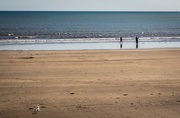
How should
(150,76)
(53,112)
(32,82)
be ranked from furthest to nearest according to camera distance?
(150,76), (32,82), (53,112)

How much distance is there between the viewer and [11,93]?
977 centimetres

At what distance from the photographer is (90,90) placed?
10141 millimetres

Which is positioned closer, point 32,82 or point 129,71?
point 32,82

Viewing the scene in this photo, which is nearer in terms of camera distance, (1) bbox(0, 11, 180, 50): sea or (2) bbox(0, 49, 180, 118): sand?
(2) bbox(0, 49, 180, 118): sand

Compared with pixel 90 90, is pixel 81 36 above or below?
below

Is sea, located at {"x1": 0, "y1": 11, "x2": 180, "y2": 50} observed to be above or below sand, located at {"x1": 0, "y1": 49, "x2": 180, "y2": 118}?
below

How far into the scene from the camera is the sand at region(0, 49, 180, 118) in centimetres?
796

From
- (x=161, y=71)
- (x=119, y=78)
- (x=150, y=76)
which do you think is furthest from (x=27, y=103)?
(x=161, y=71)

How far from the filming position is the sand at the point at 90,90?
314 inches

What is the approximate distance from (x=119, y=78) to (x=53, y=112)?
4.75 metres

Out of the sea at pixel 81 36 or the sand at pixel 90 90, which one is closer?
the sand at pixel 90 90

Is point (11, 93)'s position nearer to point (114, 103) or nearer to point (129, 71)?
point (114, 103)

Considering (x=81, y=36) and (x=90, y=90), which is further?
(x=81, y=36)

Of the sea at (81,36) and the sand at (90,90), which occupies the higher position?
the sand at (90,90)
